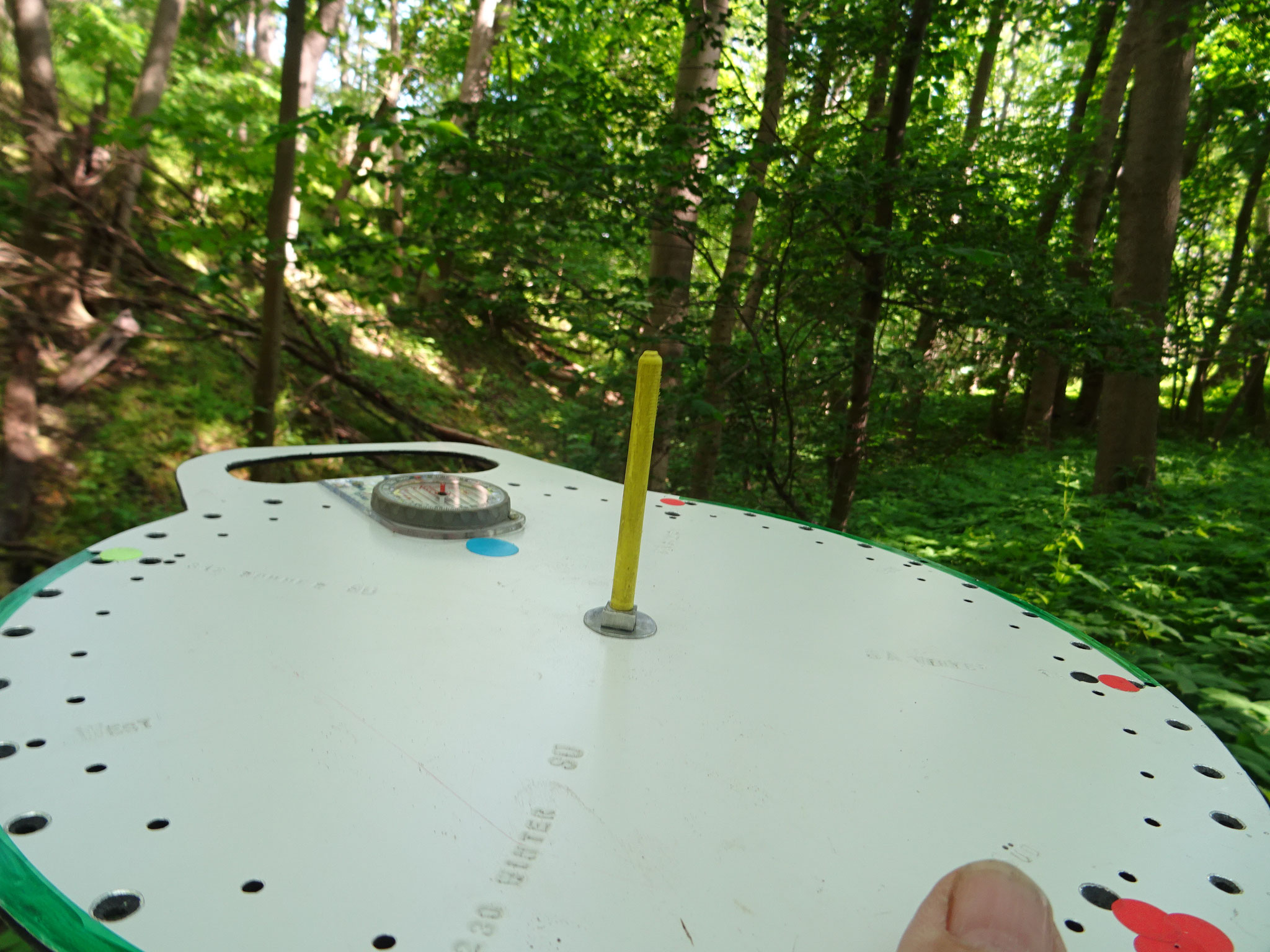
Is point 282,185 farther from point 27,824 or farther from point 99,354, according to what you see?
point 27,824

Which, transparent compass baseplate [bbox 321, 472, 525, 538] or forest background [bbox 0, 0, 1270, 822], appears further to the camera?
forest background [bbox 0, 0, 1270, 822]

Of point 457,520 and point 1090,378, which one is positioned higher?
point 1090,378

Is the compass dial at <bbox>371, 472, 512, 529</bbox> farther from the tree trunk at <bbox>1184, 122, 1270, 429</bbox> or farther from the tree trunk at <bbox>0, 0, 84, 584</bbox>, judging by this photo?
the tree trunk at <bbox>1184, 122, 1270, 429</bbox>

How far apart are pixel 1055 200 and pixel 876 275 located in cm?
508

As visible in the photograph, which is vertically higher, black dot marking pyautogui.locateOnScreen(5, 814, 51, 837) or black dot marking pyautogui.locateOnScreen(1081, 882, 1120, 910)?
black dot marking pyautogui.locateOnScreen(1081, 882, 1120, 910)

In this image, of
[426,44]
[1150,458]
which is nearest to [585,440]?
[1150,458]

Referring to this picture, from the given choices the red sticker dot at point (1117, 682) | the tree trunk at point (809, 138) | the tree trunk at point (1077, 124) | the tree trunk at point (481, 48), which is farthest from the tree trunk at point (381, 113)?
the tree trunk at point (1077, 124)

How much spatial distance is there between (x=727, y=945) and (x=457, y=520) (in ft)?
3.98

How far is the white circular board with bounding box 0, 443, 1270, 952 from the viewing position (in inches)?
27.9

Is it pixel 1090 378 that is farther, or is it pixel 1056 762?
pixel 1090 378

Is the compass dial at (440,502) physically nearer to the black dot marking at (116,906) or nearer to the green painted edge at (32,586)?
the green painted edge at (32,586)

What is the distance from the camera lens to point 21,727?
0.90 m

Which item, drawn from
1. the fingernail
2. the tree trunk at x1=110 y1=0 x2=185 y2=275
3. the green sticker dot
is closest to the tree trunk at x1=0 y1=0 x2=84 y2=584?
the tree trunk at x1=110 y1=0 x2=185 y2=275

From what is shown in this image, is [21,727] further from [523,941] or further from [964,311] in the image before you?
[964,311]
